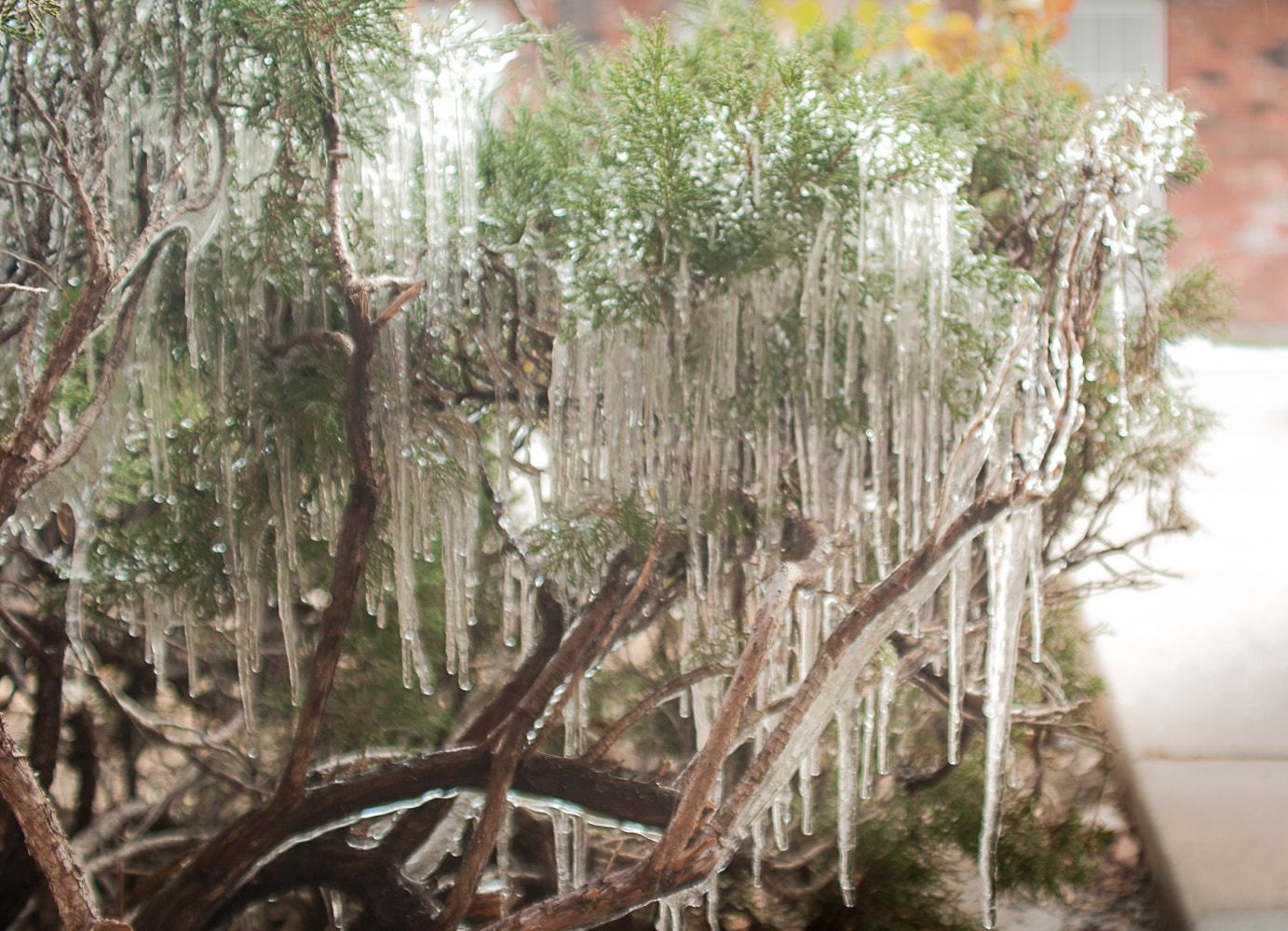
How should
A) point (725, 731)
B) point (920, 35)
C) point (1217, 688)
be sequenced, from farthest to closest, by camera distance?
1. point (1217, 688)
2. point (920, 35)
3. point (725, 731)

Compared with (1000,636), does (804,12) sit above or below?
above

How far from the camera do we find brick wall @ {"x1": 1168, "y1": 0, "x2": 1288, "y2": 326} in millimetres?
4664

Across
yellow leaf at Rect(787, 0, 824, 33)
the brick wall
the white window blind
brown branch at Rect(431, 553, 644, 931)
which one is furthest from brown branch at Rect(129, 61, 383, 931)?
the white window blind

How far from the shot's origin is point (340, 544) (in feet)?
4.46

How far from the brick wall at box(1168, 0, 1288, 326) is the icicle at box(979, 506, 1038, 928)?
4.02 m

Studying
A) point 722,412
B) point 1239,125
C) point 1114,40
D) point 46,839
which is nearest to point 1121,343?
point 722,412

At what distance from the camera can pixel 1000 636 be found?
1.33 metres

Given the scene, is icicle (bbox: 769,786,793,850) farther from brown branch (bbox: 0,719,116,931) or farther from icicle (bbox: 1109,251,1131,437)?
brown branch (bbox: 0,719,116,931)

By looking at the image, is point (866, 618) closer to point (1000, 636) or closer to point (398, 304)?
point (1000, 636)

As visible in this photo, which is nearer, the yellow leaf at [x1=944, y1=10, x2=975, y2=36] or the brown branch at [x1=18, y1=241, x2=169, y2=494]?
the brown branch at [x1=18, y1=241, x2=169, y2=494]

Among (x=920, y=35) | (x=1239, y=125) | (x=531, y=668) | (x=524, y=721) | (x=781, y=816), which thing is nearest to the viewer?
(x=524, y=721)

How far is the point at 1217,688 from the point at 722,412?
202 cm

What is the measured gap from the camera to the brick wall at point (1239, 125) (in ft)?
15.3

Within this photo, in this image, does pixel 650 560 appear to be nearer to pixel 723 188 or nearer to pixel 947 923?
pixel 723 188
